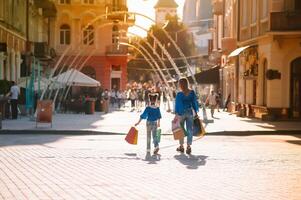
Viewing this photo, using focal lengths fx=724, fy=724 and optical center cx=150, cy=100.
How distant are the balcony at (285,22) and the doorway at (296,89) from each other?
2.43 metres

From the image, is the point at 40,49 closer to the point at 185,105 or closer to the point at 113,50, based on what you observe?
the point at 113,50

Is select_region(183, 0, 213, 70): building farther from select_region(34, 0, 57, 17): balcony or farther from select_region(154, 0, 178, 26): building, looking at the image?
select_region(34, 0, 57, 17): balcony

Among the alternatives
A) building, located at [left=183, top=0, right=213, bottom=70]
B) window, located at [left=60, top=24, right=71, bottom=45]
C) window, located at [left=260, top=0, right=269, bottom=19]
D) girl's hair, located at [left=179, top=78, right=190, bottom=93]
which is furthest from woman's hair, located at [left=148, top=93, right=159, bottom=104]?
building, located at [left=183, top=0, right=213, bottom=70]

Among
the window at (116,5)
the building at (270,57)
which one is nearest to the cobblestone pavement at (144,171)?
the building at (270,57)

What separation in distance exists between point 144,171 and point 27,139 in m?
9.05

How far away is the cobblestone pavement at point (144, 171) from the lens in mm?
10727

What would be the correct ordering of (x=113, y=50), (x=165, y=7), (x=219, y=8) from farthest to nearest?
(x=165, y=7)
(x=113, y=50)
(x=219, y=8)

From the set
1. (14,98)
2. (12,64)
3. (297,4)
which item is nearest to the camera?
(14,98)

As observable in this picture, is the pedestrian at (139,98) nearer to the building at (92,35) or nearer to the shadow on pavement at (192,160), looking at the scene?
the building at (92,35)

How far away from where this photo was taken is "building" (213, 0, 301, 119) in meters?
32.4

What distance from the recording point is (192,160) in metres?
16.0

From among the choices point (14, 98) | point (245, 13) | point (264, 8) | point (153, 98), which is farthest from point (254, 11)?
point (153, 98)

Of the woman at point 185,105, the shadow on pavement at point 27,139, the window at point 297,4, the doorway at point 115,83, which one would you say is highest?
the window at point 297,4

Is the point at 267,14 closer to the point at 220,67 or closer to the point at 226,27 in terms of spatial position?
the point at 226,27
